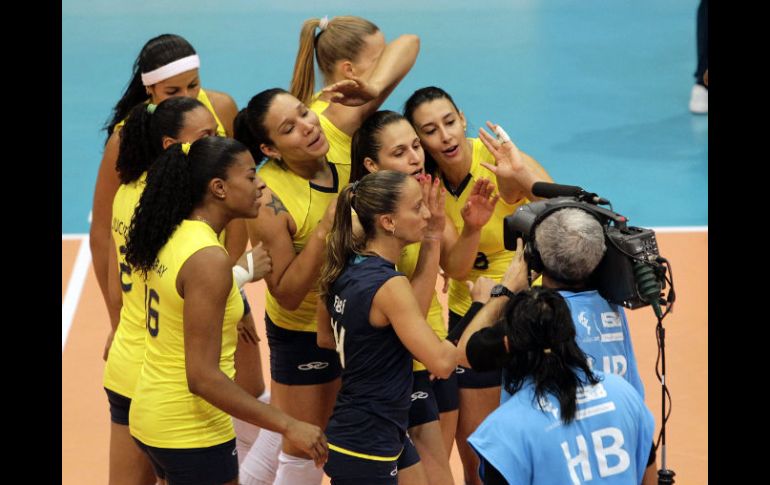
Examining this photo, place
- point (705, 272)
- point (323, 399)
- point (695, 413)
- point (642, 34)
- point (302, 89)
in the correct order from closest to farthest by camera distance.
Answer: point (323, 399), point (302, 89), point (695, 413), point (705, 272), point (642, 34)

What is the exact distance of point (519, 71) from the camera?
13.4 metres

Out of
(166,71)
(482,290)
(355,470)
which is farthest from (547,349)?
(166,71)

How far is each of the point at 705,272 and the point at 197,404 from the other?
5.28m

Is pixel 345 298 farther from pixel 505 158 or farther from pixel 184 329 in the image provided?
pixel 505 158

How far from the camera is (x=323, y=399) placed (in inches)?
203

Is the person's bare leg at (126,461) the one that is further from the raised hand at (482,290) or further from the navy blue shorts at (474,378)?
the raised hand at (482,290)

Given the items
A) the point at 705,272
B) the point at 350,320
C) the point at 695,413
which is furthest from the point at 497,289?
the point at 705,272

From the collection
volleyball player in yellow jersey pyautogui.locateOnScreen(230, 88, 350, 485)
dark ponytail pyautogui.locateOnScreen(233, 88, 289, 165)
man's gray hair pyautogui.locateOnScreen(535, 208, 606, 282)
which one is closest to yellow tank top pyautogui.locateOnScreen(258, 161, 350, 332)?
volleyball player in yellow jersey pyautogui.locateOnScreen(230, 88, 350, 485)

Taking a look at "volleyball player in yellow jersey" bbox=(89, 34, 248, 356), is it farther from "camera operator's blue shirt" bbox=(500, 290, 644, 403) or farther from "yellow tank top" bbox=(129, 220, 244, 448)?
"camera operator's blue shirt" bbox=(500, 290, 644, 403)

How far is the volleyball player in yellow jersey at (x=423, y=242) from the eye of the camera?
4.64 metres

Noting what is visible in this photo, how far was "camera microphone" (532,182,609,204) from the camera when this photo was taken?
13.2ft

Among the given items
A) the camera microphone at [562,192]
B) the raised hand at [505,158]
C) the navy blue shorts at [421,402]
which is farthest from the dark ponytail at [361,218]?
the raised hand at [505,158]

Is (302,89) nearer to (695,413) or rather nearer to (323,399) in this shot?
(323,399)

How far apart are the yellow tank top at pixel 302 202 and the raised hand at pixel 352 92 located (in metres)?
0.31
